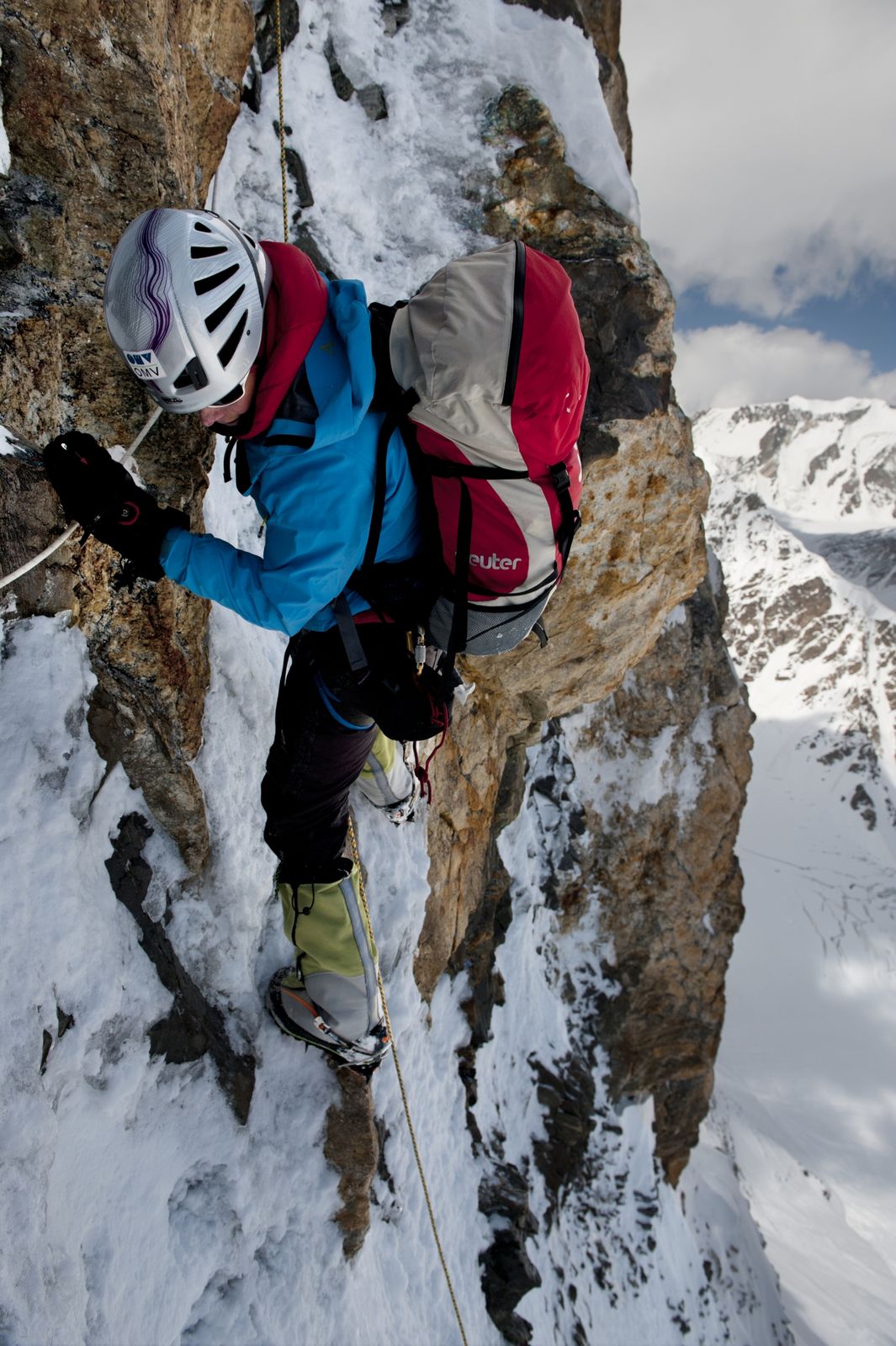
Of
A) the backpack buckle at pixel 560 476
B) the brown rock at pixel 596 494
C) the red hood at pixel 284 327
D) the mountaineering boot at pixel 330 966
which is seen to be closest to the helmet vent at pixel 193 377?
the red hood at pixel 284 327

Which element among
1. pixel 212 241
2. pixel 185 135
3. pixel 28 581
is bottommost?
pixel 28 581

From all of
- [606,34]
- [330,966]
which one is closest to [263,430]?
[330,966]

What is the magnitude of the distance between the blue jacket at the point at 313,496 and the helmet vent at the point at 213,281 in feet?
1.23

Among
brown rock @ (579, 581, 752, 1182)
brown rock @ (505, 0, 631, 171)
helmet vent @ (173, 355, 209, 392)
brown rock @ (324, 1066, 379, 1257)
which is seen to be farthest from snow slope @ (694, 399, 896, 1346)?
brown rock @ (505, 0, 631, 171)

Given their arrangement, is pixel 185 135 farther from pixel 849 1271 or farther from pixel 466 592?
pixel 849 1271

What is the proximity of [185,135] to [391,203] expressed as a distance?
142 inches

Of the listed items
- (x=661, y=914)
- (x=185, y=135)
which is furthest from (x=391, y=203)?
(x=661, y=914)

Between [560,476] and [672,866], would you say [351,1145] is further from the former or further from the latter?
[672,866]

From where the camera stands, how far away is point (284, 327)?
2.71 metres

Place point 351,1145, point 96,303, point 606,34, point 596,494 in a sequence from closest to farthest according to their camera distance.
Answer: point 96,303 < point 351,1145 < point 596,494 < point 606,34

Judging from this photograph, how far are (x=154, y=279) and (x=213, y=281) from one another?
193mm

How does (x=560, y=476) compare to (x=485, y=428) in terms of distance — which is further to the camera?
(x=560, y=476)

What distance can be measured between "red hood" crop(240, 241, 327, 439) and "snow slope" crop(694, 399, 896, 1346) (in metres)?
25.0

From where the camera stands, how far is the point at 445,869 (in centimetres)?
754
